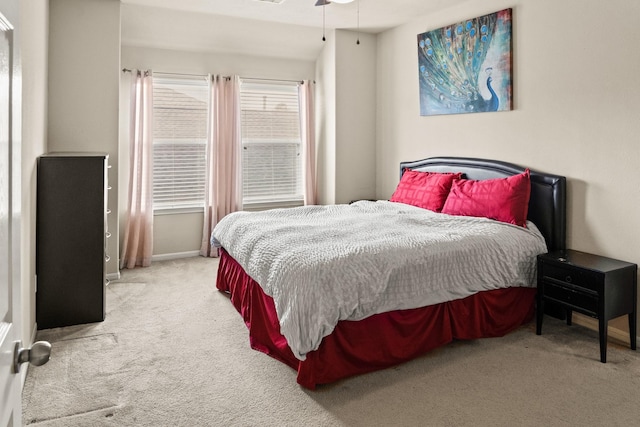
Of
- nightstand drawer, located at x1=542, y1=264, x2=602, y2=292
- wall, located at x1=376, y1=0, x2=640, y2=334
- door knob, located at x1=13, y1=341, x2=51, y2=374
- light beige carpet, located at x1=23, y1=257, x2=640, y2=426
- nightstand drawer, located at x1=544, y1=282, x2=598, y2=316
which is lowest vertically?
light beige carpet, located at x1=23, y1=257, x2=640, y2=426

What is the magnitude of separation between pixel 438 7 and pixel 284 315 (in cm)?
348

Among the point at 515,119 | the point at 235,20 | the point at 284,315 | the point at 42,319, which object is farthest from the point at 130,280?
the point at 515,119

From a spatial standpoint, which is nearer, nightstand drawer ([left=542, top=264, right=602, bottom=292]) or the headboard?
nightstand drawer ([left=542, top=264, right=602, bottom=292])

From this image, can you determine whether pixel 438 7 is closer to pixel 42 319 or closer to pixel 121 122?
pixel 121 122

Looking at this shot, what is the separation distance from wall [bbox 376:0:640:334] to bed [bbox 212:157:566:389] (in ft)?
0.59

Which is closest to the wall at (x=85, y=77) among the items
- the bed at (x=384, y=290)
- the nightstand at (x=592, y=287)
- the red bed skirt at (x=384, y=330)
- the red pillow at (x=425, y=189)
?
the bed at (x=384, y=290)

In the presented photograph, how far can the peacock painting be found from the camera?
12.5 feet

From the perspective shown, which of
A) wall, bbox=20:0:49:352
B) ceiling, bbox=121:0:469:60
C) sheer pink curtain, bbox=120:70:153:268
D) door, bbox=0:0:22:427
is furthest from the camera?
sheer pink curtain, bbox=120:70:153:268

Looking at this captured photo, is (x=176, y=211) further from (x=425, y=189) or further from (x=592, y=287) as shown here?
A: (x=592, y=287)

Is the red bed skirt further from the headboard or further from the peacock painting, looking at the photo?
the peacock painting

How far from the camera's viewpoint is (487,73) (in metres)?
3.96

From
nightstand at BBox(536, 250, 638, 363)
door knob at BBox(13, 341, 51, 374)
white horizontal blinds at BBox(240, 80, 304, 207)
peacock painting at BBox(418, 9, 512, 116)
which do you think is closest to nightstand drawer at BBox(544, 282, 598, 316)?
nightstand at BBox(536, 250, 638, 363)

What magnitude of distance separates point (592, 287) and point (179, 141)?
14.0 feet

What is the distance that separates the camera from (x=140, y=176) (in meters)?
4.89
